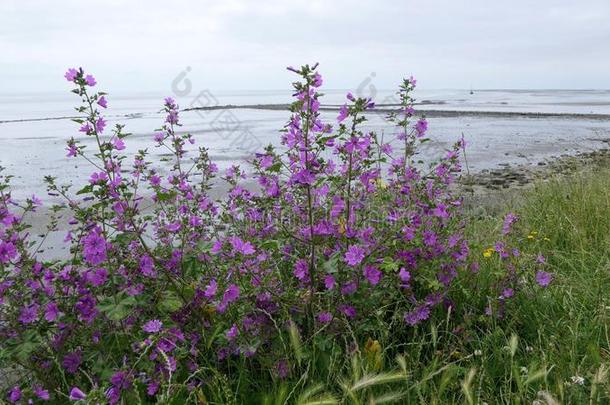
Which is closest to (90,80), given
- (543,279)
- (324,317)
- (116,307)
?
(116,307)

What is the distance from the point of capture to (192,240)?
3188 millimetres

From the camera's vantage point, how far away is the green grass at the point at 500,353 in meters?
2.08

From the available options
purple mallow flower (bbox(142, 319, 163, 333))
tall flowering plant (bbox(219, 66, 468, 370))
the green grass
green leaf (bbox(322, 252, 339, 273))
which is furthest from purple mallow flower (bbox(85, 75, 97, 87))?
the green grass

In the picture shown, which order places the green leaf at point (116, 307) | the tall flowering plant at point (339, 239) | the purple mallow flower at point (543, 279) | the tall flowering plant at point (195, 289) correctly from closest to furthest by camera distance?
the green leaf at point (116, 307) → the tall flowering plant at point (195, 289) → the tall flowering plant at point (339, 239) → the purple mallow flower at point (543, 279)

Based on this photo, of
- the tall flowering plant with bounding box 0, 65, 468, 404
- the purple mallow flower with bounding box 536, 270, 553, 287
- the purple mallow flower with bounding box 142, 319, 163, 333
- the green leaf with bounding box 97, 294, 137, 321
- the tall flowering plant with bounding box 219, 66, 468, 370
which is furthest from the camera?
the purple mallow flower with bounding box 536, 270, 553, 287

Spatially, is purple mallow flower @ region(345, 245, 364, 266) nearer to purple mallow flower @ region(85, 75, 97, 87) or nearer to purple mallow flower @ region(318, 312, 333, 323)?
purple mallow flower @ region(318, 312, 333, 323)

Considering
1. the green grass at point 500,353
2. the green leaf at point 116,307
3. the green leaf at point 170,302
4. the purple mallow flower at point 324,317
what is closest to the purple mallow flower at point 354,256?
the purple mallow flower at point 324,317

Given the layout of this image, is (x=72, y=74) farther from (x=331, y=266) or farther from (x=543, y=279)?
(x=543, y=279)

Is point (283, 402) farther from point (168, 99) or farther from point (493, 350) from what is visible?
point (168, 99)

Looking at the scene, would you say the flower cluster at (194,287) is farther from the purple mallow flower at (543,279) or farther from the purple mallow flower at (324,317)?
the purple mallow flower at (543,279)

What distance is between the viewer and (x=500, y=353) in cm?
267

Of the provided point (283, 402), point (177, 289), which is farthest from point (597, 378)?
point (177, 289)

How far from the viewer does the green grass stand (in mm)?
2076

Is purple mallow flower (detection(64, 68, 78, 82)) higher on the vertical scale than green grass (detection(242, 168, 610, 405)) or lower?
higher
